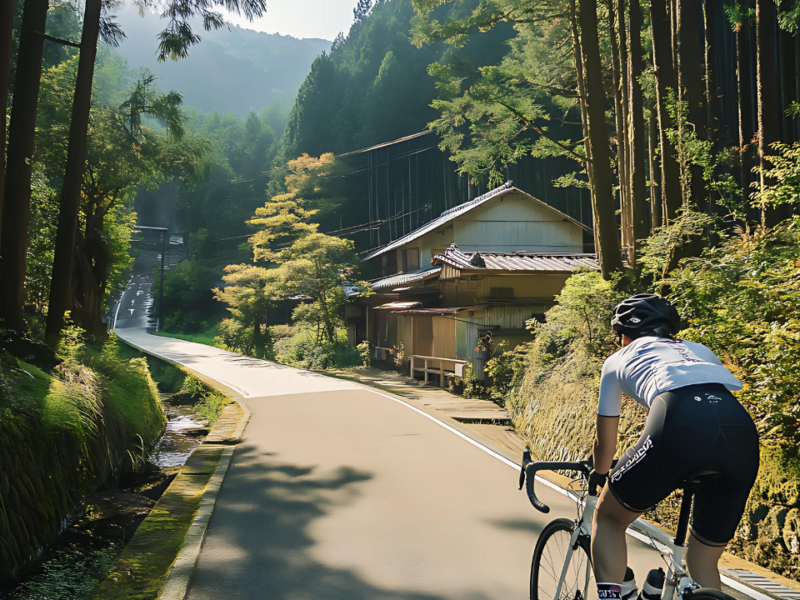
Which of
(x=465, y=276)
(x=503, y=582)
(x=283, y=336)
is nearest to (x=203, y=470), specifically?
(x=503, y=582)

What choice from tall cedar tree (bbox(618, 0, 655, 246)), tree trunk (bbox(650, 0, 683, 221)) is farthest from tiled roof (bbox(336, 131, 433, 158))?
tree trunk (bbox(650, 0, 683, 221))

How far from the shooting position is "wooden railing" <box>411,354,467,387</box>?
1986 cm

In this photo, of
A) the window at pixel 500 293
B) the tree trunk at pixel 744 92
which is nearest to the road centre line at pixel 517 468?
the window at pixel 500 293

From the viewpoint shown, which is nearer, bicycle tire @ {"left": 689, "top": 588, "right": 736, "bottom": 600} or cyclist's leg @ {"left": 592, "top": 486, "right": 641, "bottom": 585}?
bicycle tire @ {"left": 689, "top": 588, "right": 736, "bottom": 600}

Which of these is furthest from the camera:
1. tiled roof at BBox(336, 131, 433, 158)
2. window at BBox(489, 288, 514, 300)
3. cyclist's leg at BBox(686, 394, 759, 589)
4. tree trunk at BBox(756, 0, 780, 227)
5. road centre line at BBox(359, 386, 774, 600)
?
tiled roof at BBox(336, 131, 433, 158)

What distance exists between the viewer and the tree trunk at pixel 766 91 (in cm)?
938

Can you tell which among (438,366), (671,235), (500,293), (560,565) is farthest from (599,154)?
(438,366)

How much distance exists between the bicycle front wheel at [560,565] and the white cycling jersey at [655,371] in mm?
773

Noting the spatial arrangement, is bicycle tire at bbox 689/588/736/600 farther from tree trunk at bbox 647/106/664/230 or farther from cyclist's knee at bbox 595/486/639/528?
tree trunk at bbox 647/106/664/230

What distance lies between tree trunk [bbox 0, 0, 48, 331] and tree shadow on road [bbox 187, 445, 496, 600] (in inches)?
195

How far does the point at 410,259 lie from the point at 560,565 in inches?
1121

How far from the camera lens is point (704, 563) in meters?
2.51

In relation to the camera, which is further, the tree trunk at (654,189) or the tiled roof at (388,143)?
the tiled roof at (388,143)

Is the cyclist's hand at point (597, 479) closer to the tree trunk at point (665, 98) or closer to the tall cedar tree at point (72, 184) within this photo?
the tree trunk at point (665, 98)
